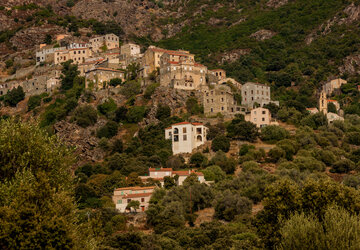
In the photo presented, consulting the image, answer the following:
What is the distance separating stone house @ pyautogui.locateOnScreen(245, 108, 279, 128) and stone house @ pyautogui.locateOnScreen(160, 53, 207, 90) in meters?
11.6

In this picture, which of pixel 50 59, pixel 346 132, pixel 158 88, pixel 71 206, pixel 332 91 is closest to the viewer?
pixel 71 206

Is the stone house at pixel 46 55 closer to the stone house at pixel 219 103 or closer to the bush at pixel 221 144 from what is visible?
the stone house at pixel 219 103

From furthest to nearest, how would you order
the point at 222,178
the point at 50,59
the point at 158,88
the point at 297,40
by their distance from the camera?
the point at 297,40
the point at 50,59
the point at 158,88
the point at 222,178

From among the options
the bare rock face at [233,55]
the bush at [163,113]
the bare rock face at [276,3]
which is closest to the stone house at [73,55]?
the bush at [163,113]

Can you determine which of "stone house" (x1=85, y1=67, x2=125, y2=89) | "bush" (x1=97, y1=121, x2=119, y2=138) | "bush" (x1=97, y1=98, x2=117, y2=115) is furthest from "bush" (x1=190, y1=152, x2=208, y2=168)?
"stone house" (x1=85, y1=67, x2=125, y2=89)

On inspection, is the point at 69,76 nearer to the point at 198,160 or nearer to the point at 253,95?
the point at 253,95

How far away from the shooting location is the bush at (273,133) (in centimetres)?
7838

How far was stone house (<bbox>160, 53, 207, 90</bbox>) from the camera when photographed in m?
89.5

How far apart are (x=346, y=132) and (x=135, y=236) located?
48.1 m

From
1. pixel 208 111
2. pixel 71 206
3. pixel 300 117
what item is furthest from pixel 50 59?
pixel 71 206

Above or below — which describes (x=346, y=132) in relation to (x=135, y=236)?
above

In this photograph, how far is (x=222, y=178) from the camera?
67.8 meters

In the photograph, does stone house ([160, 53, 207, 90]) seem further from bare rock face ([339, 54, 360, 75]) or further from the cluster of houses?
bare rock face ([339, 54, 360, 75])

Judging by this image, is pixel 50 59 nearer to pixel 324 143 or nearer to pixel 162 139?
pixel 162 139
